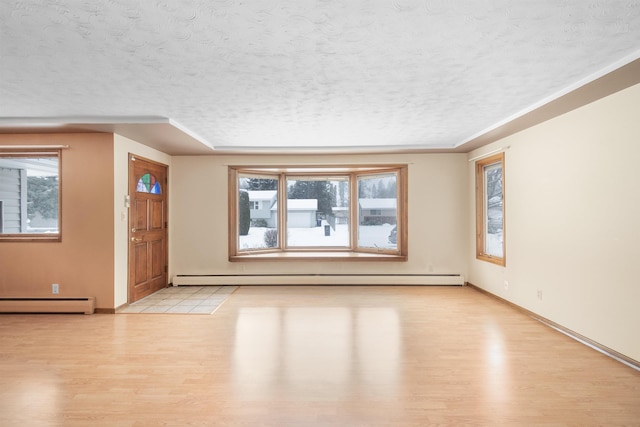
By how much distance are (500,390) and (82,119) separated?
4658 millimetres

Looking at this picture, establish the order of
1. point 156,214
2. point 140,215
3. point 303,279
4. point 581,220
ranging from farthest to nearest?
point 303,279, point 156,214, point 140,215, point 581,220

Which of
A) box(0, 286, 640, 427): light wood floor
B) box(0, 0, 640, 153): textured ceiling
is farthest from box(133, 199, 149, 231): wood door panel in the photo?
box(0, 0, 640, 153): textured ceiling

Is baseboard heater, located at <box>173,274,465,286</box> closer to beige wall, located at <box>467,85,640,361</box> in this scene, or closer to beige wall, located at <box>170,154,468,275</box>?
beige wall, located at <box>170,154,468,275</box>

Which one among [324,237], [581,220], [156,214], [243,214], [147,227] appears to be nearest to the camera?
[581,220]

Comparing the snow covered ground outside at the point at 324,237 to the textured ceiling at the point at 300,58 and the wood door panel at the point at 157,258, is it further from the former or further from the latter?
the textured ceiling at the point at 300,58

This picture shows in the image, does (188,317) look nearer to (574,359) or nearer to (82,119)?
(82,119)

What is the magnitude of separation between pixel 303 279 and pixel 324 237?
94 centimetres

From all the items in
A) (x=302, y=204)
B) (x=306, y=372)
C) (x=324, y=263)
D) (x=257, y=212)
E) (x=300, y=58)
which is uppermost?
(x=300, y=58)

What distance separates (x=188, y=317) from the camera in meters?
4.21

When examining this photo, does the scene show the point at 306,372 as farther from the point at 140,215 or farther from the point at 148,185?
the point at 148,185

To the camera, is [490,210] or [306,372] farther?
[490,210]

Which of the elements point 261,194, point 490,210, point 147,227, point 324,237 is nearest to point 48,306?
point 147,227

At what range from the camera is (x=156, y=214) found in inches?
219

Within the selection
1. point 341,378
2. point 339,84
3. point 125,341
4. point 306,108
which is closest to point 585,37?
point 339,84
